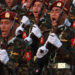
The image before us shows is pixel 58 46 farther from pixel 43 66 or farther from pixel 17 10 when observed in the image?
pixel 17 10

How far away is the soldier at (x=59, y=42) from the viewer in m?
7.13

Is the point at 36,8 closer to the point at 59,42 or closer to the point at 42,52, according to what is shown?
the point at 42,52

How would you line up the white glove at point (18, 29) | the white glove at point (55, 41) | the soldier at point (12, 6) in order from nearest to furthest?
the white glove at point (55, 41)
the white glove at point (18, 29)
the soldier at point (12, 6)

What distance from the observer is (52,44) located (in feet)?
23.5

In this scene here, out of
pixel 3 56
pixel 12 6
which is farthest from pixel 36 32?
pixel 12 6

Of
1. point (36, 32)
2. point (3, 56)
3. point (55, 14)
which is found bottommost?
point (3, 56)

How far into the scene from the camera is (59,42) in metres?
7.11

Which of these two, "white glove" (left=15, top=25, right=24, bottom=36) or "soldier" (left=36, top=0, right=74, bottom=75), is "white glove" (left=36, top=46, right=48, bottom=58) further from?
"white glove" (left=15, top=25, right=24, bottom=36)

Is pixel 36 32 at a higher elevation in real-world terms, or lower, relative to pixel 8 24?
lower

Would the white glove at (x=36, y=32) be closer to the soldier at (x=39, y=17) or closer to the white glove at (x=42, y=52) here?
the soldier at (x=39, y=17)

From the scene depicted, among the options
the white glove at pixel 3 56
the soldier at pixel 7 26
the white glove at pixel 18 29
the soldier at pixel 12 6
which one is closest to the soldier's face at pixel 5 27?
the soldier at pixel 7 26

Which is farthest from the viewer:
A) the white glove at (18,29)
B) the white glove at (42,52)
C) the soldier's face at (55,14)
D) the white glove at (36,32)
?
the white glove at (18,29)

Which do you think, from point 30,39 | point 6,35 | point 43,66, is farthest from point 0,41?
point 43,66

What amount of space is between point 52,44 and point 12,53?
51.9 inches
